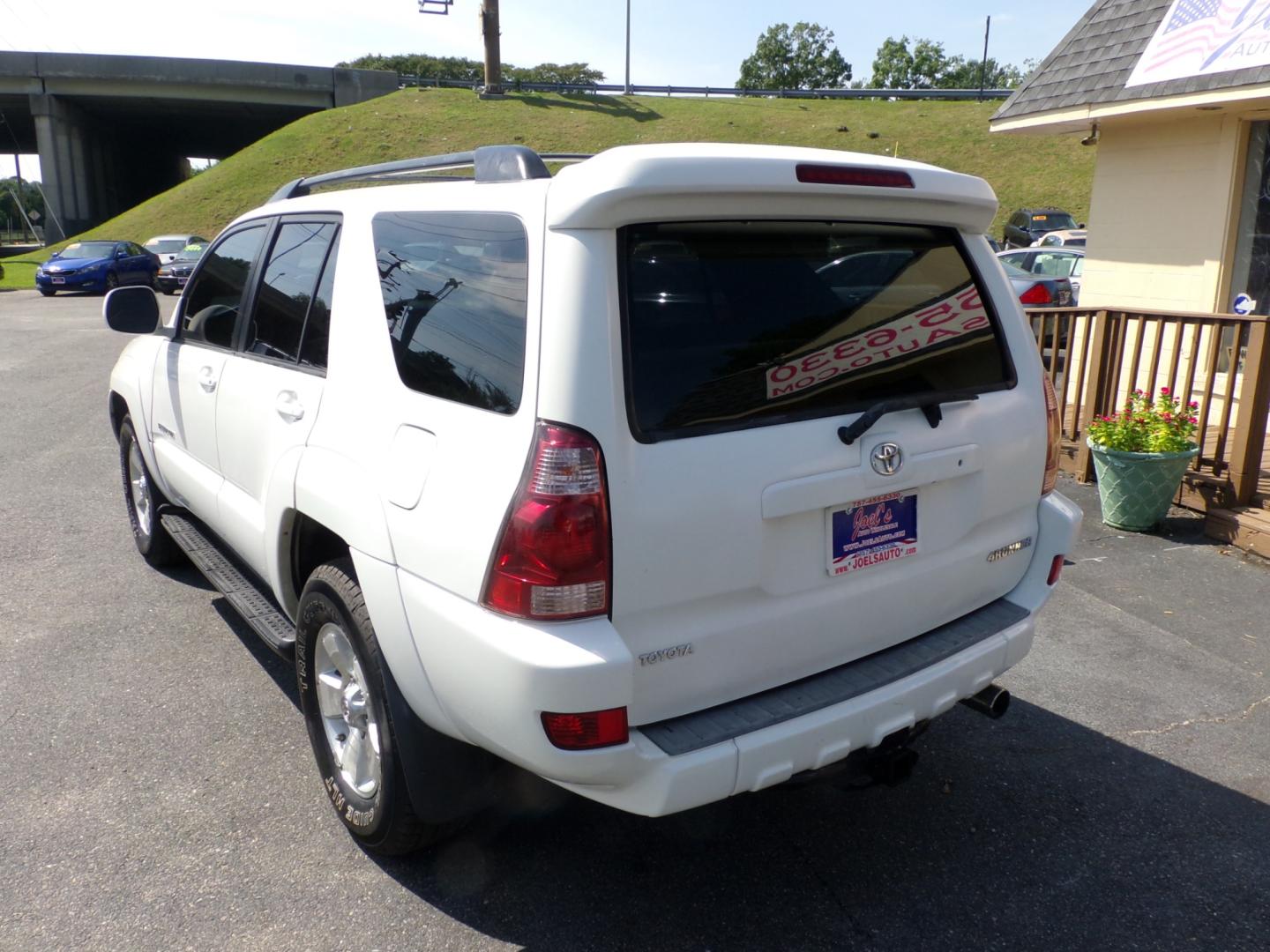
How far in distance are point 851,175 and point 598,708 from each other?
1.50 meters

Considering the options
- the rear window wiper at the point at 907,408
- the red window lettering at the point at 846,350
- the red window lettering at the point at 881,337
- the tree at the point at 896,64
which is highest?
the tree at the point at 896,64

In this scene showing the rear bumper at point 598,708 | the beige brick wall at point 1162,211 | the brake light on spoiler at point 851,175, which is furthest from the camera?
the beige brick wall at point 1162,211

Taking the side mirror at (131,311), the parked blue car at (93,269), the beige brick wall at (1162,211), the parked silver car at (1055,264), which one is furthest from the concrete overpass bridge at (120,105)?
the side mirror at (131,311)

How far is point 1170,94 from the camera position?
26.1ft

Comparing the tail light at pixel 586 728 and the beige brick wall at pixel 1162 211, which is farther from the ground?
the beige brick wall at pixel 1162 211

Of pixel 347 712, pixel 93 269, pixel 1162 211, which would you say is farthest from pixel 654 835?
pixel 93 269

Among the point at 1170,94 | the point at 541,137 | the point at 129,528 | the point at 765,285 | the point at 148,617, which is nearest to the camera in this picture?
the point at 765,285

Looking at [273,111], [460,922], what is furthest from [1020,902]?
[273,111]

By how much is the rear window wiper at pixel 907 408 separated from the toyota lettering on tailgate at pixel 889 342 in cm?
13

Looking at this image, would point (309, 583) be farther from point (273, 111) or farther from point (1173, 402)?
point (273, 111)

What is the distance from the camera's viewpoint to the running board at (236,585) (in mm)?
3402

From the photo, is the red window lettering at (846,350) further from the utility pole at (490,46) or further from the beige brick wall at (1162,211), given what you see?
the utility pole at (490,46)

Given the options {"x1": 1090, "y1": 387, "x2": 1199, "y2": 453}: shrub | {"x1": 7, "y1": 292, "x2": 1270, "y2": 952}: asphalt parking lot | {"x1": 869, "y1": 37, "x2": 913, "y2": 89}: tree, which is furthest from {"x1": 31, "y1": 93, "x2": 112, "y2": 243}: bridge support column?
{"x1": 869, "y1": 37, "x2": 913, "y2": 89}: tree

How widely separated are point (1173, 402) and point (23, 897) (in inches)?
252
